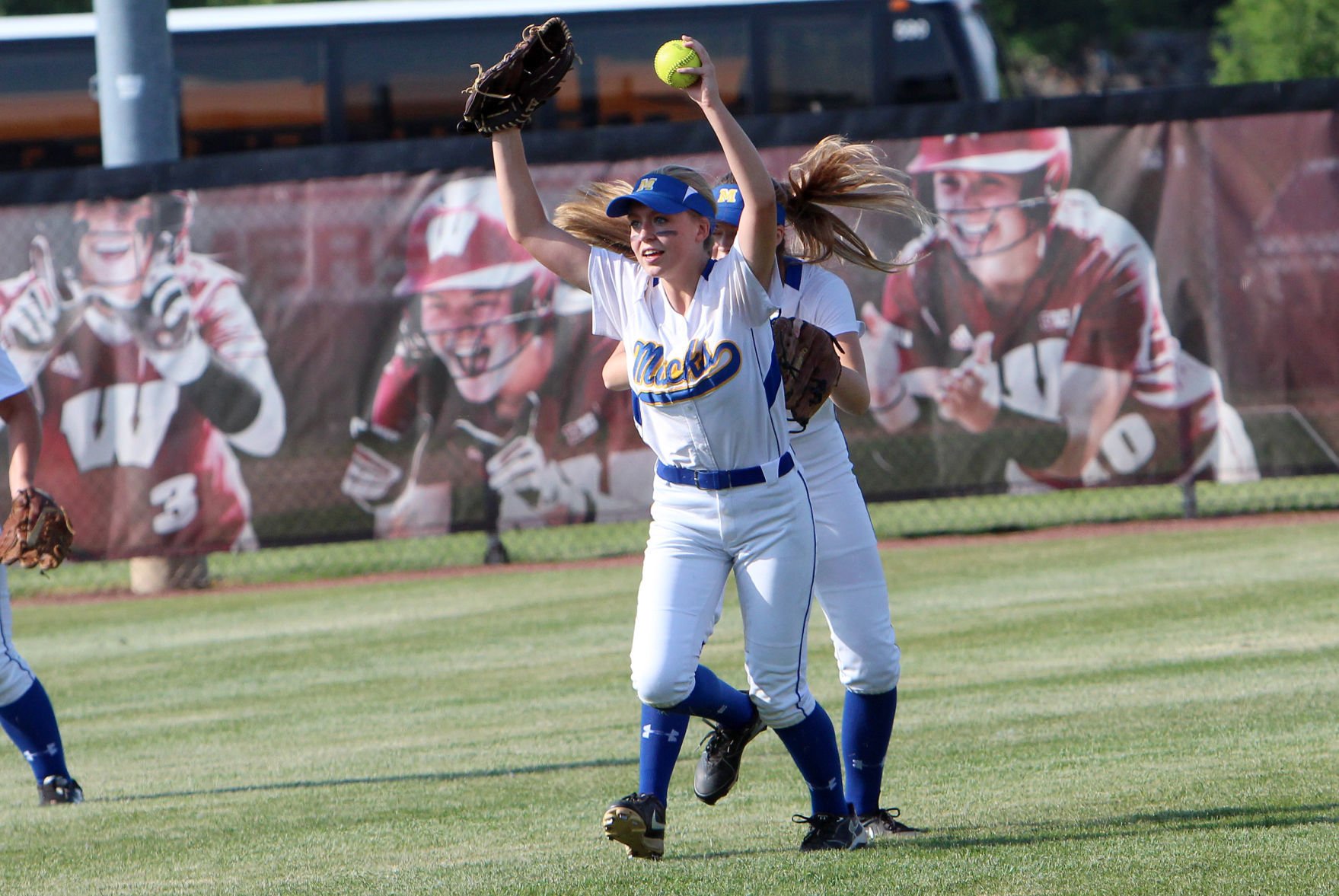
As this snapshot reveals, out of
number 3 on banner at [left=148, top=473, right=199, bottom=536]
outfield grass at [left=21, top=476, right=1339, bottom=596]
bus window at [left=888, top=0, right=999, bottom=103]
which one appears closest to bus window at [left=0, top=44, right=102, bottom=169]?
outfield grass at [left=21, top=476, right=1339, bottom=596]

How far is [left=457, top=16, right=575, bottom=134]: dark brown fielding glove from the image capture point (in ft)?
14.0

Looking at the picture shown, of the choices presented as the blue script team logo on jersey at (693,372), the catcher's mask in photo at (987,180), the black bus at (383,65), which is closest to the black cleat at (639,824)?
the blue script team logo on jersey at (693,372)

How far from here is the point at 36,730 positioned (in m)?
5.63

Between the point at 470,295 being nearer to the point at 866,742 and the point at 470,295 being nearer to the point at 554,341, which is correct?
→ the point at 554,341

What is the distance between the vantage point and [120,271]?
10352 millimetres

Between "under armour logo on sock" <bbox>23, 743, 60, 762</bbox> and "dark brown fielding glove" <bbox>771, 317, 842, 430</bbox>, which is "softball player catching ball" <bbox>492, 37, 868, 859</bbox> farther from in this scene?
"under armour logo on sock" <bbox>23, 743, 60, 762</bbox>

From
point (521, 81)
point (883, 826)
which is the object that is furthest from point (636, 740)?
point (521, 81)

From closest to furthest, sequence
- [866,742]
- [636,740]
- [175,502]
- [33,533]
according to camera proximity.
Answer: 1. [866,742]
2. [33,533]
3. [636,740]
4. [175,502]

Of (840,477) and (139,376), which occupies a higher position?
(139,376)

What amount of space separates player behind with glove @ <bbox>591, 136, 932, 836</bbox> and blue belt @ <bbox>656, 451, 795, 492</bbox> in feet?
0.84

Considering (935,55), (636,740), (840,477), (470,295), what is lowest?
(636,740)

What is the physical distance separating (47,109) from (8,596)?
944cm

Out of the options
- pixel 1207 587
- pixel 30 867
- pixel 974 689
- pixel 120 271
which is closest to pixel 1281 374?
pixel 1207 587

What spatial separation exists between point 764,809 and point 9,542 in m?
2.44
